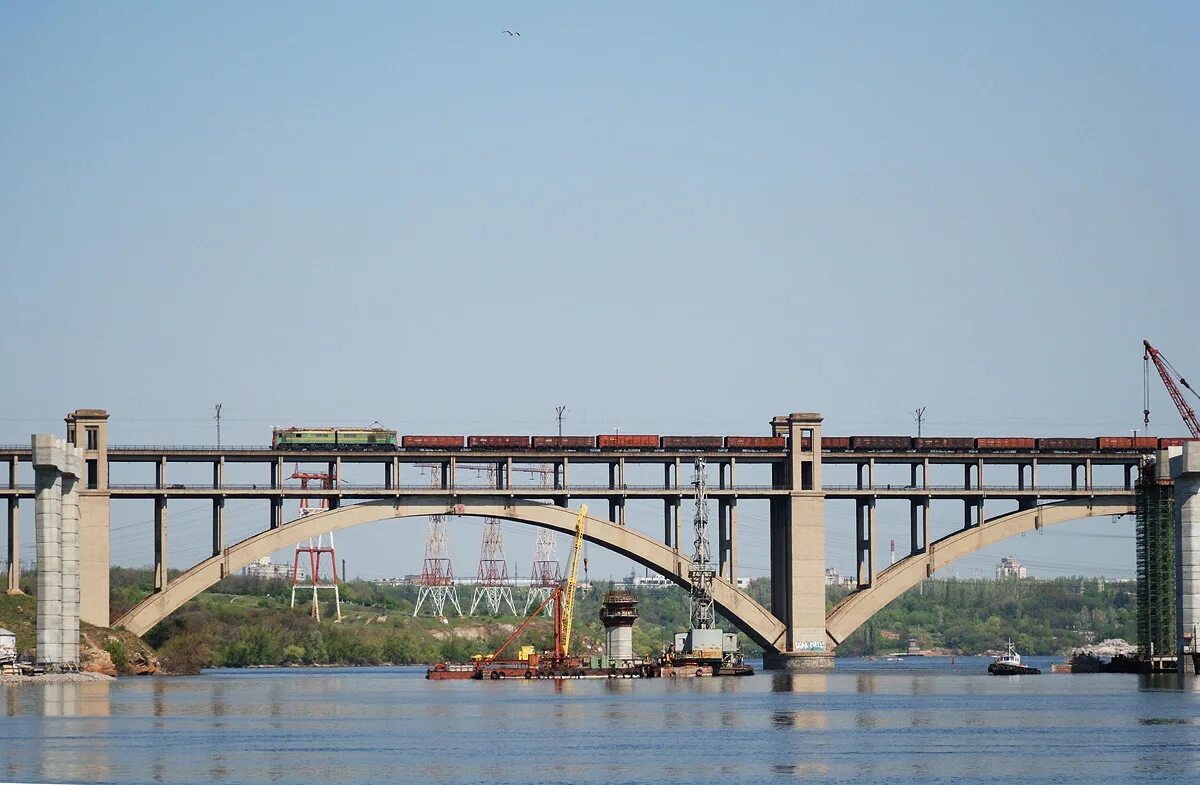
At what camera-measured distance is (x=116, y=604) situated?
19912cm

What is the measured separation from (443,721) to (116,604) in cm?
9005

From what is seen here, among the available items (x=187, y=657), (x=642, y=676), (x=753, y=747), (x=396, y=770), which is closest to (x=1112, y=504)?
(x=642, y=676)

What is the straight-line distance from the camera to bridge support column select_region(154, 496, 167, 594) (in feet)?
559

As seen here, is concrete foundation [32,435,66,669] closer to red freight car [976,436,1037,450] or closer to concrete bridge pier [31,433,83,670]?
concrete bridge pier [31,433,83,670]

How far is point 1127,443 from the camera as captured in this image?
619 feet

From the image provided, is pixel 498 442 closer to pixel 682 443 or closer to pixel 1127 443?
pixel 682 443

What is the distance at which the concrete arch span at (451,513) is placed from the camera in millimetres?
172125

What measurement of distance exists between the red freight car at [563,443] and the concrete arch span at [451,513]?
4.99 meters

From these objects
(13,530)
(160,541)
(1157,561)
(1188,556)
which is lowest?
(1157,561)

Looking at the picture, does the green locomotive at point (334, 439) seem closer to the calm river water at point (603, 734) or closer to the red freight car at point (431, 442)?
the red freight car at point (431, 442)

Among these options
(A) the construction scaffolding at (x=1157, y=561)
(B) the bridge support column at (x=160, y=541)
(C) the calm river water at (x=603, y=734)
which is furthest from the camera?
(A) the construction scaffolding at (x=1157, y=561)

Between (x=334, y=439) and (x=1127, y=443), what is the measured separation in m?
71.1

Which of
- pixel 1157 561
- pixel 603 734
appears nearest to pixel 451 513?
pixel 1157 561

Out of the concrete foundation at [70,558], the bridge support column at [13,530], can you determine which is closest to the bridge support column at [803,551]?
the concrete foundation at [70,558]
